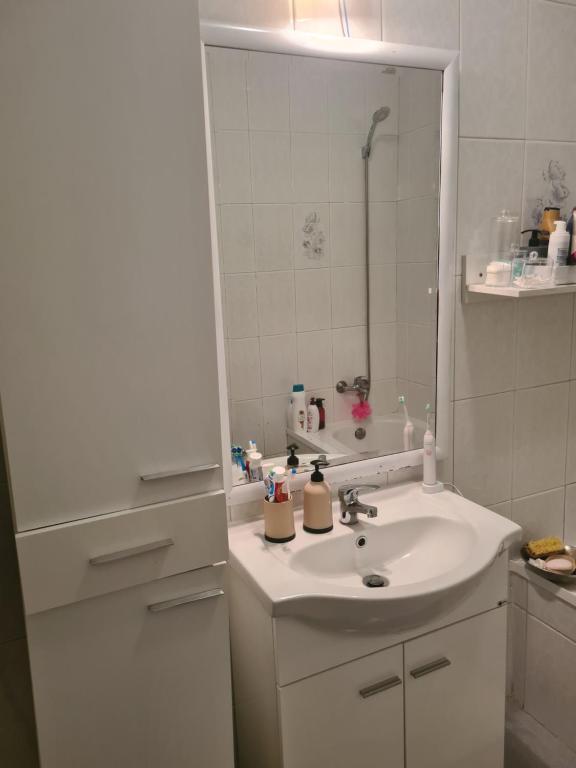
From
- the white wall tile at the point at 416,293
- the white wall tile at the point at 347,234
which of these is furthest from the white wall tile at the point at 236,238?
the white wall tile at the point at 416,293

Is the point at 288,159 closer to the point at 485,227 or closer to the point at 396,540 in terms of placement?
the point at 485,227

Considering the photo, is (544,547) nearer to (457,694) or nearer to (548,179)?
(457,694)

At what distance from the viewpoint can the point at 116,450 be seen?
3.51 feet

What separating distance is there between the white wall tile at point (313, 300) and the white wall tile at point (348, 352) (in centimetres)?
5

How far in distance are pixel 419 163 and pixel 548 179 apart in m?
0.44

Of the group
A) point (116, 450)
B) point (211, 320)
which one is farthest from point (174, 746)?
point (211, 320)

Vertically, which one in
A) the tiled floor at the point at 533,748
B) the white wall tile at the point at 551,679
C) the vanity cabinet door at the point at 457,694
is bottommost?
the tiled floor at the point at 533,748

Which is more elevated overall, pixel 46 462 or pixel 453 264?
pixel 453 264

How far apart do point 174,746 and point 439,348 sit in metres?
1.14

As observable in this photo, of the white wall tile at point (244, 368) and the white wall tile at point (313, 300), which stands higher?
the white wall tile at point (313, 300)

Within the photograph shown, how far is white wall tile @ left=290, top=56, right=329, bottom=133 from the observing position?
146 centimetres

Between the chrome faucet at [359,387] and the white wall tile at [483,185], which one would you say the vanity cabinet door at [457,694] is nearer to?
the chrome faucet at [359,387]

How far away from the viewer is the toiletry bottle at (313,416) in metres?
1.62

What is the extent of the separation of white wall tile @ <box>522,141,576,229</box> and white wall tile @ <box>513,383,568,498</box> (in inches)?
20.5
